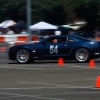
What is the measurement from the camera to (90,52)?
20688 mm

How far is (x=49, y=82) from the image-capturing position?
14.0 meters

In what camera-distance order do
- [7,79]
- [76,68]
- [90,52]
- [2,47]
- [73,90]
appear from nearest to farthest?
[73,90] < [7,79] < [76,68] < [90,52] < [2,47]

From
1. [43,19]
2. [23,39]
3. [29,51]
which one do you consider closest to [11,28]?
[43,19]

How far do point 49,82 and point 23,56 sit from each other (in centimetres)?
739

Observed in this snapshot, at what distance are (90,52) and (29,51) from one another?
9.27ft

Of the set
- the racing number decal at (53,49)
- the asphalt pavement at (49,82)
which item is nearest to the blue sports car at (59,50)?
the racing number decal at (53,49)

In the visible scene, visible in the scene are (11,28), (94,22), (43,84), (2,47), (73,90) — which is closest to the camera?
(73,90)

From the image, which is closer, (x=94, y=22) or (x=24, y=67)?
(x=24, y=67)

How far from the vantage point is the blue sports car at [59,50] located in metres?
20.8

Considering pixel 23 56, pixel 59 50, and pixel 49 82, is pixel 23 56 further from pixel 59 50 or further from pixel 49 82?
pixel 49 82

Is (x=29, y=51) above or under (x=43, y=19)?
under

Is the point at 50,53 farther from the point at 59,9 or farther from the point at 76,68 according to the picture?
the point at 59,9

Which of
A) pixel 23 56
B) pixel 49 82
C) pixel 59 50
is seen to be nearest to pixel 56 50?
pixel 59 50

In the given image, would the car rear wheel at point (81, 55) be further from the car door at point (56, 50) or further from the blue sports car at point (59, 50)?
the car door at point (56, 50)
